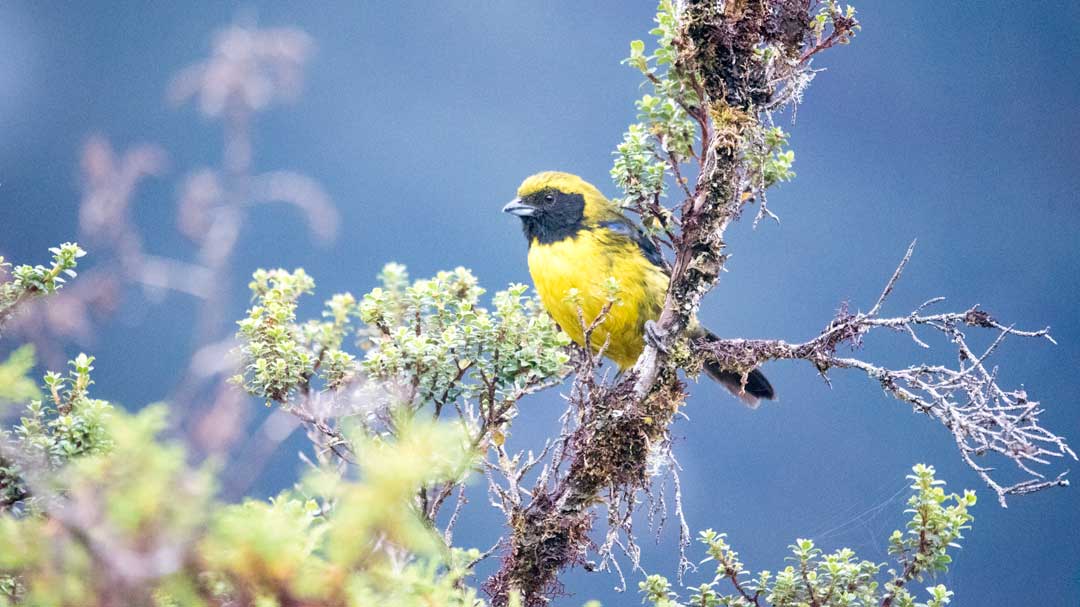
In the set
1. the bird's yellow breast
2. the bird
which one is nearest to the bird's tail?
the bird

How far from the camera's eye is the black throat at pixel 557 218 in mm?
3916

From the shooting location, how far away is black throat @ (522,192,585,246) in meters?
3.92

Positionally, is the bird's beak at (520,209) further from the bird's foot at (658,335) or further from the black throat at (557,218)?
the bird's foot at (658,335)

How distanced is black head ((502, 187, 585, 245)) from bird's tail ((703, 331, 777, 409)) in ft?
2.56

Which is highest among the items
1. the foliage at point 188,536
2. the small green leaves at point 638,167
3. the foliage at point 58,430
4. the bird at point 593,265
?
the bird at point 593,265

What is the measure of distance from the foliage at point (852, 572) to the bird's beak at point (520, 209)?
1652 mm

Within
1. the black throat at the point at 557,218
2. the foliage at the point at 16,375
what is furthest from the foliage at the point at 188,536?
the black throat at the point at 557,218

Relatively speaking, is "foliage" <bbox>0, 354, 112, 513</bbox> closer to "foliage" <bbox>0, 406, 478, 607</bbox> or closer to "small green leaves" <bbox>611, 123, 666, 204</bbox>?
"foliage" <bbox>0, 406, 478, 607</bbox>

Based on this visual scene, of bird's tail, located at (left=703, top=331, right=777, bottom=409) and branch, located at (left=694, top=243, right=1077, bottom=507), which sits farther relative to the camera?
bird's tail, located at (left=703, top=331, right=777, bottom=409)

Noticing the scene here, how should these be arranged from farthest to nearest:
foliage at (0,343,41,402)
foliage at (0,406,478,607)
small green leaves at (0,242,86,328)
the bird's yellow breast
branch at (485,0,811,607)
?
the bird's yellow breast → branch at (485,0,811,607) → small green leaves at (0,242,86,328) → foliage at (0,343,41,402) → foliage at (0,406,478,607)

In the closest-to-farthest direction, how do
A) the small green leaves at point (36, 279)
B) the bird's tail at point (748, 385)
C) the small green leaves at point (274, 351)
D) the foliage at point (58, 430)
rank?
the foliage at point (58, 430)
the small green leaves at point (36, 279)
the small green leaves at point (274, 351)
the bird's tail at point (748, 385)

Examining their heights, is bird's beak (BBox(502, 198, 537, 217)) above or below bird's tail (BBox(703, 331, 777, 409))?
above

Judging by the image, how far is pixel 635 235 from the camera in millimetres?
3959

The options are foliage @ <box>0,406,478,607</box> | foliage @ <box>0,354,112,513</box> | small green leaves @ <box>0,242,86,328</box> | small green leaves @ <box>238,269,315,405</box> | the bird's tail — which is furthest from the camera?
the bird's tail
